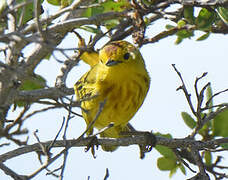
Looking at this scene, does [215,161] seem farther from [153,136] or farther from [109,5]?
[109,5]

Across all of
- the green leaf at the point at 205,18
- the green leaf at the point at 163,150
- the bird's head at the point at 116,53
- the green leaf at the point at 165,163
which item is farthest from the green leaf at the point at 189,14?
the green leaf at the point at 165,163

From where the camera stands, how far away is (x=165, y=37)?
4652mm

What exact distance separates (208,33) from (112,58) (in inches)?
42.2

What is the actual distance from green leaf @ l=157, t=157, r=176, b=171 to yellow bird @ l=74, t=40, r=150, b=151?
0.63m

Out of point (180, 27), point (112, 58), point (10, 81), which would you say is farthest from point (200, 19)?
point (10, 81)

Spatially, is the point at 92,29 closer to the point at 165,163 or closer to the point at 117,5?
the point at 117,5

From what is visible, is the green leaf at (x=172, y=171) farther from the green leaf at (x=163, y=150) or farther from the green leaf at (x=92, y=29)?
the green leaf at (x=92, y=29)

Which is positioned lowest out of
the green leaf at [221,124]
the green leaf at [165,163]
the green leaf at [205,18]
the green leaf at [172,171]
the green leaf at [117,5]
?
the green leaf at [172,171]

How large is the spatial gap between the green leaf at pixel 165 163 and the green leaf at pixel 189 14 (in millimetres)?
1694

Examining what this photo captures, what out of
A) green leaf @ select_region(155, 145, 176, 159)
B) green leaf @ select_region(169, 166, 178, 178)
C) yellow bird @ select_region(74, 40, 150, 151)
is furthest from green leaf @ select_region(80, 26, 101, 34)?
green leaf @ select_region(169, 166, 178, 178)

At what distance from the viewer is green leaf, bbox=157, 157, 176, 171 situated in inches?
198

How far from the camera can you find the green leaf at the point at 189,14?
3.97 m

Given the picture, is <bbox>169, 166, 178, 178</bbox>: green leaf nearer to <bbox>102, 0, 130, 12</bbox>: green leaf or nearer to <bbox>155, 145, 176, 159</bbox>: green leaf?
<bbox>155, 145, 176, 159</bbox>: green leaf

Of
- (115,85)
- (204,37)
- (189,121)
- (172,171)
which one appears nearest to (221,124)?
(189,121)
